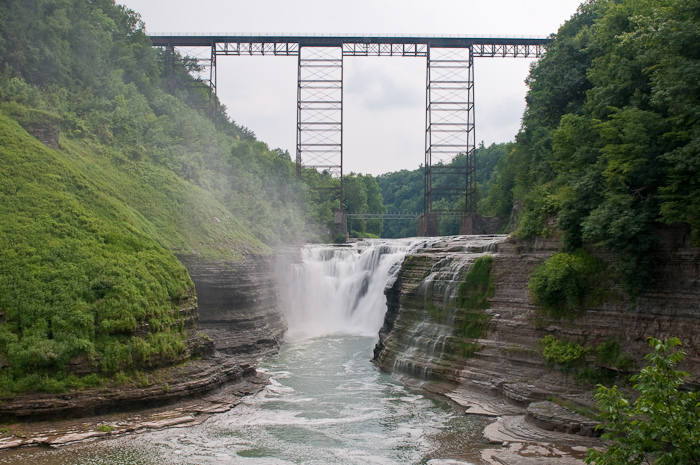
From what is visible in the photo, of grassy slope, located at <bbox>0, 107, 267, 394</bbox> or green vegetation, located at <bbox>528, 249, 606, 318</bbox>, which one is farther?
green vegetation, located at <bbox>528, 249, 606, 318</bbox>

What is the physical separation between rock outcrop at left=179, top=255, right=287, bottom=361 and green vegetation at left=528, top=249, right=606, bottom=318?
1513 cm

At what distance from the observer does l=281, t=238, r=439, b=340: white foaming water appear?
39.6m

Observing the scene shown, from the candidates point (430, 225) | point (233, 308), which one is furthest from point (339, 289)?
point (430, 225)

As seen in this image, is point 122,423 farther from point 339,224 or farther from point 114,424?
point 339,224

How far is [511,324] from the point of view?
23.4 metres

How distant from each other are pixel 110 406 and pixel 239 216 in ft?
85.8

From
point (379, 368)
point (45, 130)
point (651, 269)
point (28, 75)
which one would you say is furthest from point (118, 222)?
point (651, 269)

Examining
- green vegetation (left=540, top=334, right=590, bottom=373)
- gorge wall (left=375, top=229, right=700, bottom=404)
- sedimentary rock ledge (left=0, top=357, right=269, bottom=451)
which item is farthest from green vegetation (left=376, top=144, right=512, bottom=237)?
sedimentary rock ledge (left=0, top=357, right=269, bottom=451)

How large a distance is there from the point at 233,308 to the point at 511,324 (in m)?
15.9

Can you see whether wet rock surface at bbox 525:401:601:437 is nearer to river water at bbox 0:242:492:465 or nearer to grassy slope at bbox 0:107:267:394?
river water at bbox 0:242:492:465

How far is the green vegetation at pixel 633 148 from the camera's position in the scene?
17531 mm

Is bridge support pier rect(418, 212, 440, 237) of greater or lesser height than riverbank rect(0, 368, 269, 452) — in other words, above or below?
Answer: above

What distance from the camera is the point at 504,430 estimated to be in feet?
61.4

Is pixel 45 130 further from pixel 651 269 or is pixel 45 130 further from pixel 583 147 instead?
pixel 651 269
